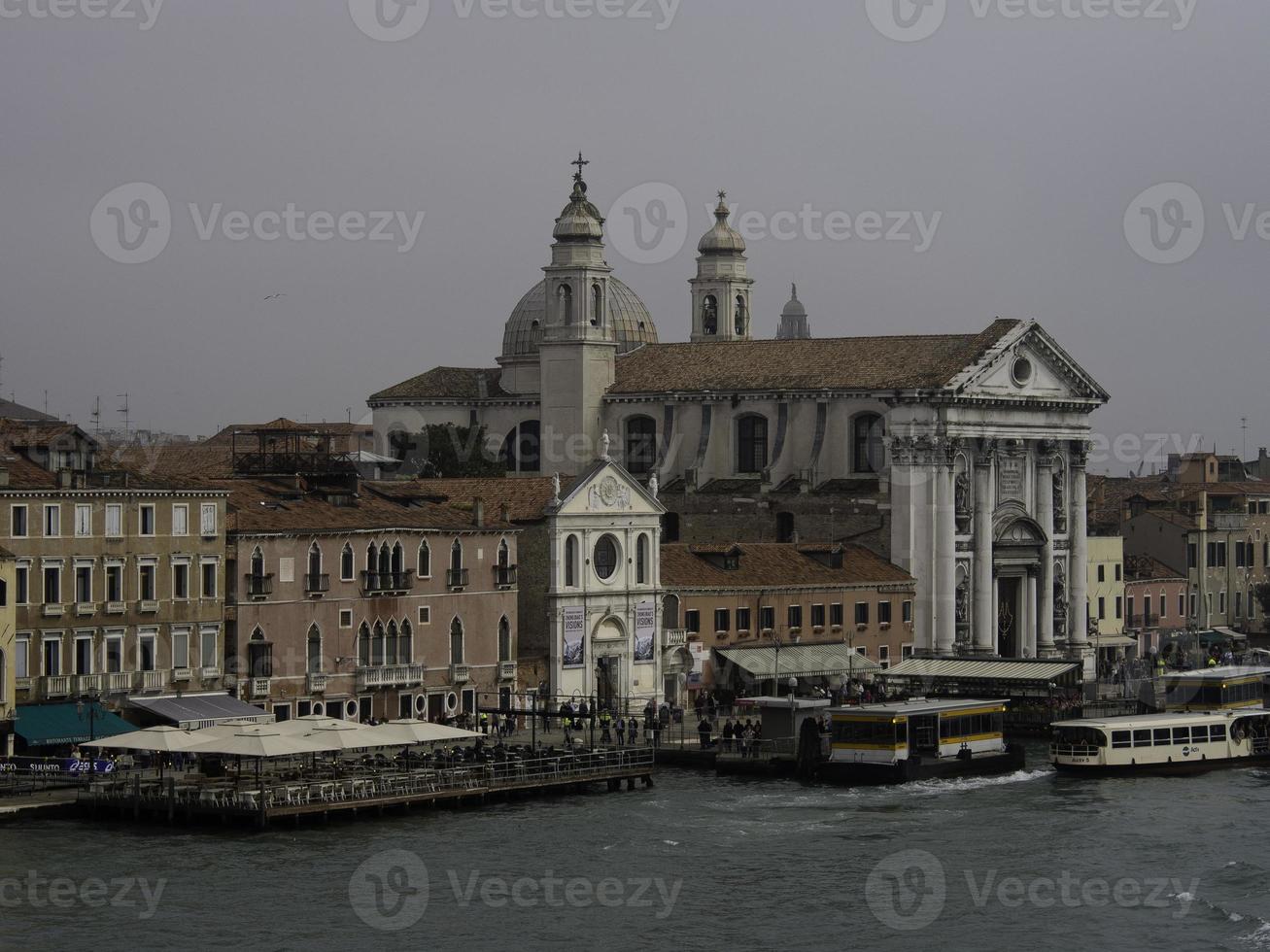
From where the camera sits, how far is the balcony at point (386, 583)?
55.2m

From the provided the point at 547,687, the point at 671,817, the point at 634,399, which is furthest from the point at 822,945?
the point at 634,399

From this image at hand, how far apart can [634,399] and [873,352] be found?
6883 millimetres

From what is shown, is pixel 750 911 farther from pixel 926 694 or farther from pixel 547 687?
pixel 926 694

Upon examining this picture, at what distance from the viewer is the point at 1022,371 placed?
75.2 meters

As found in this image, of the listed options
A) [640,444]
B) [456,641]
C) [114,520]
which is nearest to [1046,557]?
[640,444]

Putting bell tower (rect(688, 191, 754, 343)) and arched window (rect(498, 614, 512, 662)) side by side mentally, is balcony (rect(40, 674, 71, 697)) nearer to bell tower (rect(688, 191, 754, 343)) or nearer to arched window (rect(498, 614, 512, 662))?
arched window (rect(498, 614, 512, 662))

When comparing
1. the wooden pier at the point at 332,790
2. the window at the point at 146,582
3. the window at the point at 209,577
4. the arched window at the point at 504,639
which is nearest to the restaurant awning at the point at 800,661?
the arched window at the point at 504,639

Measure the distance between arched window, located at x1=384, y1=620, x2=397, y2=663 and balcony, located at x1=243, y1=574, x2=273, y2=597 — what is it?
11.3ft

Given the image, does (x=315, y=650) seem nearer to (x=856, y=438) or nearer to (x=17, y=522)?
(x=17, y=522)

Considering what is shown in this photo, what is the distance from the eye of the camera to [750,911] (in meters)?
39.2

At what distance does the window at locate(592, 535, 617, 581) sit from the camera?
200 ft

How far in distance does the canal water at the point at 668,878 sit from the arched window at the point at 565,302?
Result: 90.9 ft

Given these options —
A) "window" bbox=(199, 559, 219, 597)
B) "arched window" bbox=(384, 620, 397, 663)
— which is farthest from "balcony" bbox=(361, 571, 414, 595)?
"window" bbox=(199, 559, 219, 597)

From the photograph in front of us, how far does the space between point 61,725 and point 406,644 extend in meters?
9.79
